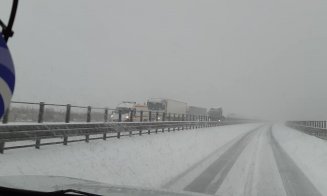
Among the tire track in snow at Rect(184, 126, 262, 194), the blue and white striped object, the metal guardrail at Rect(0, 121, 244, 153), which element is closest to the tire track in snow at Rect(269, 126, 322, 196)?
the tire track in snow at Rect(184, 126, 262, 194)

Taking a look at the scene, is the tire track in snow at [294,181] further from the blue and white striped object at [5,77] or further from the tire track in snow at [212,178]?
the blue and white striped object at [5,77]

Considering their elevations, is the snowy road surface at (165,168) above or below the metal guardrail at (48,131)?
below

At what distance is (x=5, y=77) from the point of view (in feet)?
9.61

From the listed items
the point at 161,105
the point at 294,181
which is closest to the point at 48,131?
the point at 294,181

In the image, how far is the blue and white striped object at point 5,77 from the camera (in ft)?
9.48

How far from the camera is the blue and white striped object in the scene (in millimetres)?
2889

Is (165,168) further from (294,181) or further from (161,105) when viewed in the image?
(161,105)

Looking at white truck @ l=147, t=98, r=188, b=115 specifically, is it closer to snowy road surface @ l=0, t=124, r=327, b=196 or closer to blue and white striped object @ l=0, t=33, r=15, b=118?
snowy road surface @ l=0, t=124, r=327, b=196

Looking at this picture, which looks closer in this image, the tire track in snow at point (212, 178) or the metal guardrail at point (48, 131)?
the metal guardrail at point (48, 131)

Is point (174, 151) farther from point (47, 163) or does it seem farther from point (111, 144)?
point (47, 163)

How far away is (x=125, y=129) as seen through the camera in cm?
1950

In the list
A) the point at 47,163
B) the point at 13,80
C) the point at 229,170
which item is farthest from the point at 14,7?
the point at 229,170

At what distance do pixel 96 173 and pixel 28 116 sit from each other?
36.0 ft

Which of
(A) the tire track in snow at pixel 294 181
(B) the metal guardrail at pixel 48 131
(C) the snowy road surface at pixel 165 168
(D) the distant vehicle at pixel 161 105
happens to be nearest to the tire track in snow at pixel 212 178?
(C) the snowy road surface at pixel 165 168
